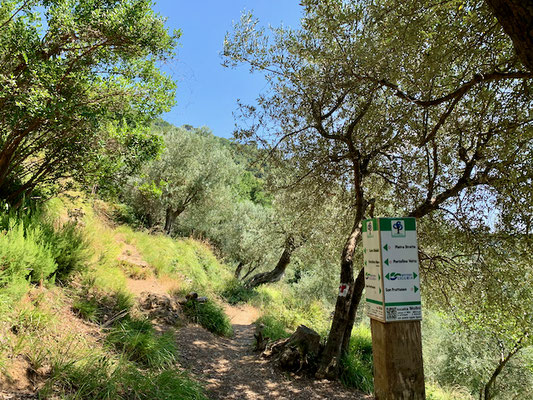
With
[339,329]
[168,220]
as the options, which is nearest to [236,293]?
[168,220]

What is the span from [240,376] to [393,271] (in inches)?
178

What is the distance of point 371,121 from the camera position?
6.40m

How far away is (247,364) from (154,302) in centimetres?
268

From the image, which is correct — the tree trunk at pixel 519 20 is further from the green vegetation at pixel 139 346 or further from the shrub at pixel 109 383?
the green vegetation at pixel 139 346

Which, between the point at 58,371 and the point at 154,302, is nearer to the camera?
the point at 58,371

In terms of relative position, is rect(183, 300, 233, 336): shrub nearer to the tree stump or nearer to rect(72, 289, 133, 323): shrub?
the tree stump

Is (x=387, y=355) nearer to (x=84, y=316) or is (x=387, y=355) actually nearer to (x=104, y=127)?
(x=84, y=316)

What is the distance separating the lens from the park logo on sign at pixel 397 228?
2.17 m

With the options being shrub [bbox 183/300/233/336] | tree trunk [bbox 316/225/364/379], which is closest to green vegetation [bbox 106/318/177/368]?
tree trunk [bbox 316/225/364/379]

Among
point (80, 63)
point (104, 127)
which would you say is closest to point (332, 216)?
point (104, 127)

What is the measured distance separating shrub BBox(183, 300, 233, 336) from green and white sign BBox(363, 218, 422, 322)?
654cm

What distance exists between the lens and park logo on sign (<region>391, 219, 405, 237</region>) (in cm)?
217

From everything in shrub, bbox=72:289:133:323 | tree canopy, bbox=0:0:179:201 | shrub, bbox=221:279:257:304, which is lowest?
shrub, bbox=221:279:257:304

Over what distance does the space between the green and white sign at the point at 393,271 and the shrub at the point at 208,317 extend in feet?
21.5
